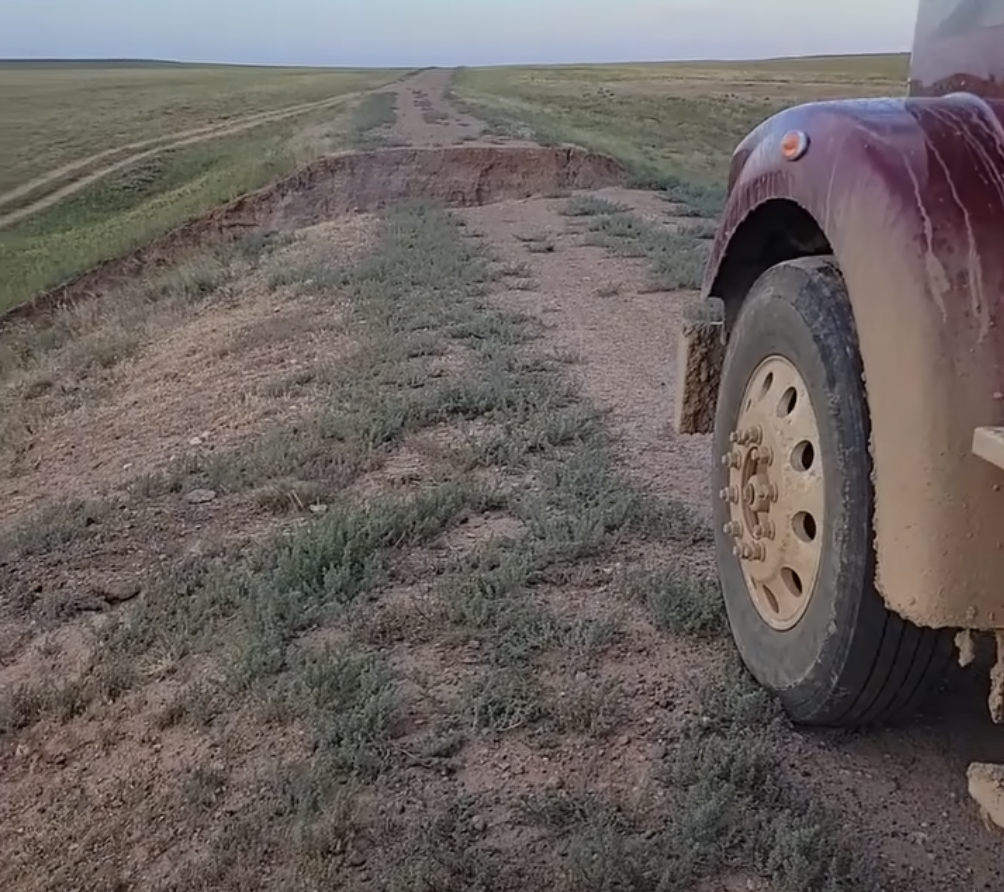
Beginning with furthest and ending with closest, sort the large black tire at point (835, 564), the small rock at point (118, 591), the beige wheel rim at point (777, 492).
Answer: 1. the small rock at point (118, 591)
2. the beige wheel rim at point (777, 492)
3. the large black tire at point (835, 564)

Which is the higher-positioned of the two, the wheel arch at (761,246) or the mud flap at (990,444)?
the wheel arch at (761,246)

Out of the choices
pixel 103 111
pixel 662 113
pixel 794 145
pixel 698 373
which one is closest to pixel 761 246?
pixel 698 373

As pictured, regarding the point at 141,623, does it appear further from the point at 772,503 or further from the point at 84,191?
the point at 84,191

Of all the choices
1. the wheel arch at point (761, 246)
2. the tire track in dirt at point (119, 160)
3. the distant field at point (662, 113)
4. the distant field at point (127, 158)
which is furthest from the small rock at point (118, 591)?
the tire track in dirt at point (119, 160)

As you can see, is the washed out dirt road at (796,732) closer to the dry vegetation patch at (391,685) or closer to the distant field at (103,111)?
the dry vegetation patch at (391,685)

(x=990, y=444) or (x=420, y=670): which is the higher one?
(x=990, y=444)

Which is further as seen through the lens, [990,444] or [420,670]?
[420,670]

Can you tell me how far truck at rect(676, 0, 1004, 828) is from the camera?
223 centimetres

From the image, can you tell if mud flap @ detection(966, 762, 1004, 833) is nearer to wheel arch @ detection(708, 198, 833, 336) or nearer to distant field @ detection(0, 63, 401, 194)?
wheel arch @ detection(708, 198, 833, 336)

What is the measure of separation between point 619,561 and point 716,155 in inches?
1214

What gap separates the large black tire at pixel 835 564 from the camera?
260 centimetres

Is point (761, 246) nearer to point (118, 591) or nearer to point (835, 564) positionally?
point (835, 564)

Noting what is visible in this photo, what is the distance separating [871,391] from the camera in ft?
7.86

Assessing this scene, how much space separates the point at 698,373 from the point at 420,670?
1302mm
